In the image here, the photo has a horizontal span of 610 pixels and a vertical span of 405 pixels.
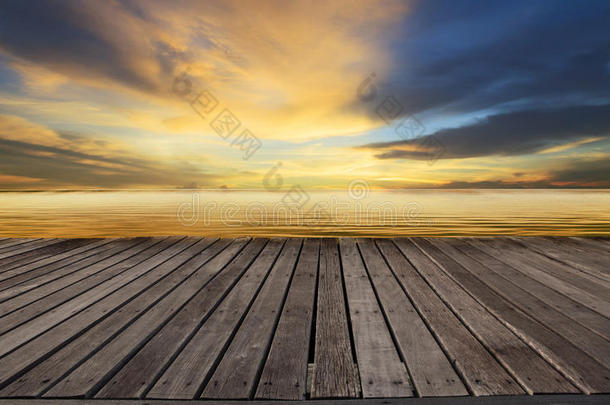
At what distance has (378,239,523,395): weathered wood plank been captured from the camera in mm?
1502

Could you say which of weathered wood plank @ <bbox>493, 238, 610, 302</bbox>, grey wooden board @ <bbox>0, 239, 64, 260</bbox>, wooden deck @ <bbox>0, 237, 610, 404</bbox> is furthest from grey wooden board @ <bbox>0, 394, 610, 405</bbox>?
grey wooden board @ <bbox>0, 239, 64, 260</bbox>

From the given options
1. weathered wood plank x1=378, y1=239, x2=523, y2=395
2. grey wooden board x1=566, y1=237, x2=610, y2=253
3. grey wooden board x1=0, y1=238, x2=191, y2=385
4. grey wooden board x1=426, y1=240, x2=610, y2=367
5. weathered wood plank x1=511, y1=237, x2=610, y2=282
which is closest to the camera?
weathered wood plank x1=378, y1=239, x2=523, y2=395

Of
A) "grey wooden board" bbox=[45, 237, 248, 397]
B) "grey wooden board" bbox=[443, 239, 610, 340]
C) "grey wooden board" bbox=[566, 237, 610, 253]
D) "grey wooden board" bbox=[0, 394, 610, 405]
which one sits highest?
"grey wooden board" bbox=[566, 237, 610, 253]

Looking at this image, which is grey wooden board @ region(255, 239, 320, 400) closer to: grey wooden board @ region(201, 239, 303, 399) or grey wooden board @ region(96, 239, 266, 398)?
grey wooden board @ region(201, 239, 303, 399)

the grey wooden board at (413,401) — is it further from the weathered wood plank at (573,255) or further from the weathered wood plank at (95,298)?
the weathered wood plank at (573,255)

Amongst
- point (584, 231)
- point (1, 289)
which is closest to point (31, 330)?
point (1, 289)

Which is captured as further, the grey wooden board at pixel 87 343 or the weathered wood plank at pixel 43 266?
the weathered wood plank at pixel 43 266

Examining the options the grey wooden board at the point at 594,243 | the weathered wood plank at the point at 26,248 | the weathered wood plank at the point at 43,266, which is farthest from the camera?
the grey wooden board at the point at 594,243

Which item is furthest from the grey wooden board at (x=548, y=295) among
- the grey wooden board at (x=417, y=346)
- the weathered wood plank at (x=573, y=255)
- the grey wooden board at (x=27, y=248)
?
the grey wooden board at (x=27, y=248)

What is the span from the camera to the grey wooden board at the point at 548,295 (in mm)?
2131

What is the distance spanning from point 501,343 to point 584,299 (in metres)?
1.29

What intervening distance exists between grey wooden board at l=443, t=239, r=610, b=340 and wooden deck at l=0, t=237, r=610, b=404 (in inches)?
0.7

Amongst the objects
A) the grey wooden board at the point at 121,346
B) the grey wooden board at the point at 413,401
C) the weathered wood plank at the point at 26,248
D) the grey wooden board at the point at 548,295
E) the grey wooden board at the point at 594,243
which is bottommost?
the grey wooden board at the point at 413,401

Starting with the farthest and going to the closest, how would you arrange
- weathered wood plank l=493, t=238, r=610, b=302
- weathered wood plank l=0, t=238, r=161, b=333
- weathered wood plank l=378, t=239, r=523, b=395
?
1. weathered wood plank l=493, t=238, r=610, b=302
2. weathered wood plank l=0, t=238, r=161, b=333
3. weathered wood plank l=378, t=239, r=523, b=395
